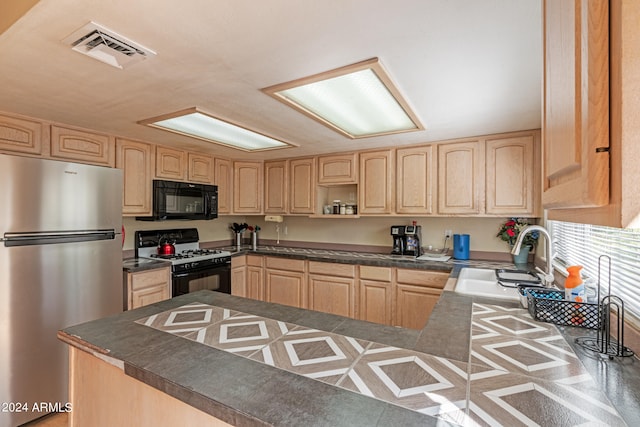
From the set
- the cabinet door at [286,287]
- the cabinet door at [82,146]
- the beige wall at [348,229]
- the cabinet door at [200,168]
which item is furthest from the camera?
the cabinet door at [286,287]

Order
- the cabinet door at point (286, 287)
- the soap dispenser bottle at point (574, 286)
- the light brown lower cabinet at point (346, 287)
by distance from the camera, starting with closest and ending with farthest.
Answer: the soap dispenser bottle at point (574, 286) → the light brown lower cabinet at point (346, 287) → the cabinet door at point (286, 287)

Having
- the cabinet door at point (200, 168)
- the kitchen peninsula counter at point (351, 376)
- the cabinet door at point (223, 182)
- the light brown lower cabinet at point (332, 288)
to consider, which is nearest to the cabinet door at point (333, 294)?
the light brown lower cabinet at point (332, 288)

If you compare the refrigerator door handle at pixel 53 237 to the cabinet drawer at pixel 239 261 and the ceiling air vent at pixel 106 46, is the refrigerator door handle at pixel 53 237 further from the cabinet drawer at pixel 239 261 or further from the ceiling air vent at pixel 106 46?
the cabinet drawer at pixel 239 261

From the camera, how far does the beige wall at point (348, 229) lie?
315cm

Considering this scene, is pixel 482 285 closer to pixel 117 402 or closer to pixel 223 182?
pixel 117 402

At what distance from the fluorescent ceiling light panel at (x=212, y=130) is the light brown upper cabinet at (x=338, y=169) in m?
0.63

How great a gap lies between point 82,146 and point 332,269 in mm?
2651

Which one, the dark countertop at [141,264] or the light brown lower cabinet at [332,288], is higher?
the dark countertop at [141,264]

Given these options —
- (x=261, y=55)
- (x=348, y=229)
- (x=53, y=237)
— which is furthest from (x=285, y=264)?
(x=261, y=55)

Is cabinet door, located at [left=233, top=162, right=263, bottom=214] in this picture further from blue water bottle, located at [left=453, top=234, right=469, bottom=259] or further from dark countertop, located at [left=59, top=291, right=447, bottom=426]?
dark countertop, located at [left=59, top=291, right=447, bottom=426]

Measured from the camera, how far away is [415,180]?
3.12 metres

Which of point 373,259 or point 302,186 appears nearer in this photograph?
point 373,259

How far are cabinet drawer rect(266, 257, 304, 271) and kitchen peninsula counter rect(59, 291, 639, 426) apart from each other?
225 cm

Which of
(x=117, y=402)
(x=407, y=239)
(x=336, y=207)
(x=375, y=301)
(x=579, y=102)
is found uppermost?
(x=579, y=102)
